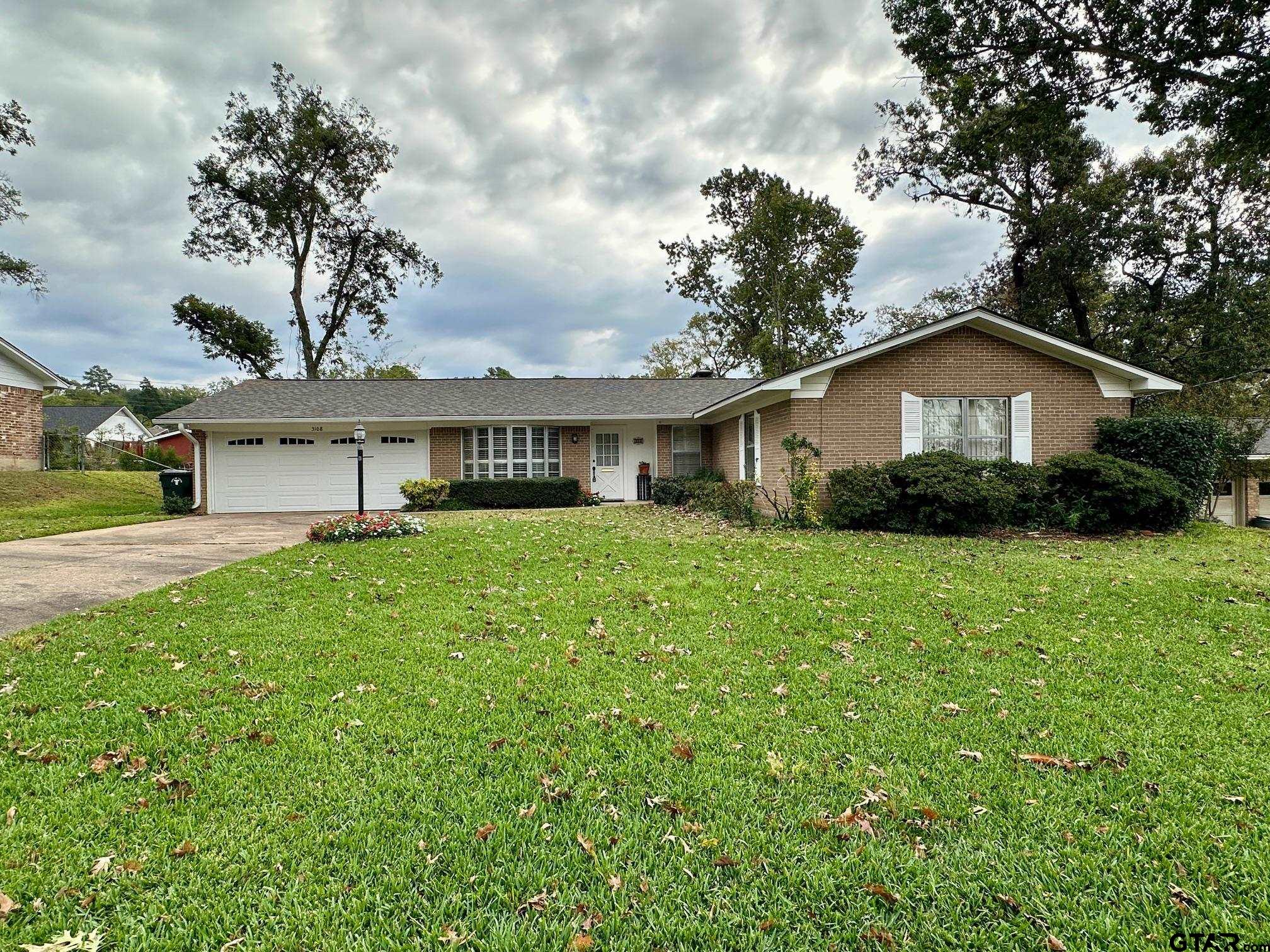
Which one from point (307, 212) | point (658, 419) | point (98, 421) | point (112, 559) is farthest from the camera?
point (98, 421)

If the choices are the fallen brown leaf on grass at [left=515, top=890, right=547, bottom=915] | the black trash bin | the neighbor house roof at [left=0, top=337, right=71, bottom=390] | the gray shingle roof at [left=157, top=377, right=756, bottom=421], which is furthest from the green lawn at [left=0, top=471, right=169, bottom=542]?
the fallen brown leaf on grass at [left=515, top=890, right=547, bottom=915]

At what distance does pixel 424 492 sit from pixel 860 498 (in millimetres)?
11396

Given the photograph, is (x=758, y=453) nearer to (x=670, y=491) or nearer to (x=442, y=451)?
(x=670, y=491)

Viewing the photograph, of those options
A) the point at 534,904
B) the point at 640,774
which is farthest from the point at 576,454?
the point at 534,904

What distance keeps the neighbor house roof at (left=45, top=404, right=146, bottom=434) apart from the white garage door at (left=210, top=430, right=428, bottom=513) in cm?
3278

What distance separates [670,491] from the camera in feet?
54.9

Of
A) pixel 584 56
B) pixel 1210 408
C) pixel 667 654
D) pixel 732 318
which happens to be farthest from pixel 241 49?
pixel 1210 408

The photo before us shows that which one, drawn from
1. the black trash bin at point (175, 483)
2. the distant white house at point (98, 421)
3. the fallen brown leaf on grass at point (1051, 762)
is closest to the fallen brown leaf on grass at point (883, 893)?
the fallen brown leaf on grass at point (1051, 762)

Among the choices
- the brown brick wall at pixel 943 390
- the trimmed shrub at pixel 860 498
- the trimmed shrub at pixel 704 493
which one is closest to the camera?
the trimmed shrub at pixel 860 498

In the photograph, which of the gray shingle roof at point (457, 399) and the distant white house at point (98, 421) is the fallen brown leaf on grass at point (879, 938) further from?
the distant white house at point (98, 421)

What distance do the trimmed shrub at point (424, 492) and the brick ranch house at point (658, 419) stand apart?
4.62 feet

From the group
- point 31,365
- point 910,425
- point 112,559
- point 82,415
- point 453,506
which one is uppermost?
point 82,415

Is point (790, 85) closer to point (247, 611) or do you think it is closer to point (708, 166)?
point (247, 611)

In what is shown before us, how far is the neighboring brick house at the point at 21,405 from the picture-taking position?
723 inches
